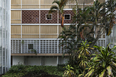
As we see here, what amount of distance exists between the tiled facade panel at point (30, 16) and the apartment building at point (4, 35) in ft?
5.22

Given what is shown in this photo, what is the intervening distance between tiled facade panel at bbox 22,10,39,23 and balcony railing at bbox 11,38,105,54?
2083 mm

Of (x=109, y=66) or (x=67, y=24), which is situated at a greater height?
(x=67, y=24)

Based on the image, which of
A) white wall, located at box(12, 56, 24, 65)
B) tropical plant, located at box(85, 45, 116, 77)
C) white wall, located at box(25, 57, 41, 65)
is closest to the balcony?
white wall, located at box(12, 56, 24, 65)

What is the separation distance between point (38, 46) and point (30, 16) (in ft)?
10.6

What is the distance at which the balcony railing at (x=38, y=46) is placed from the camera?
11359mm

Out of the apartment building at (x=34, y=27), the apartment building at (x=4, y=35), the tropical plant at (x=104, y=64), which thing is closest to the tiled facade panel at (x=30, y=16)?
the apartment building at (x=34, y=27)

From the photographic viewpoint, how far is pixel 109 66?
473cm

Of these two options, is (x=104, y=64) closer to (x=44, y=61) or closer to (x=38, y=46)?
(x=38, y=46)

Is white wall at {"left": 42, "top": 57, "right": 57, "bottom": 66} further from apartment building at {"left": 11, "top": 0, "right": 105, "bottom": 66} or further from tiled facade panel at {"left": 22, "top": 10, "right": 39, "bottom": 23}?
tiled facade panel at {"left": 22, "top": 10, "right": 39, "bottom": 23}

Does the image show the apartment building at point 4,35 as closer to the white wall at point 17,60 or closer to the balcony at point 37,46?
the balcony at point 37,46

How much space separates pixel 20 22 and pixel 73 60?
6.67 metres

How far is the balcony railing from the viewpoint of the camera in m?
11.4

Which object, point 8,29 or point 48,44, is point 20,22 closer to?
point 8,29

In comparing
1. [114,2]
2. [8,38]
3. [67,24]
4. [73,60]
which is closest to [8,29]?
[8,38]
